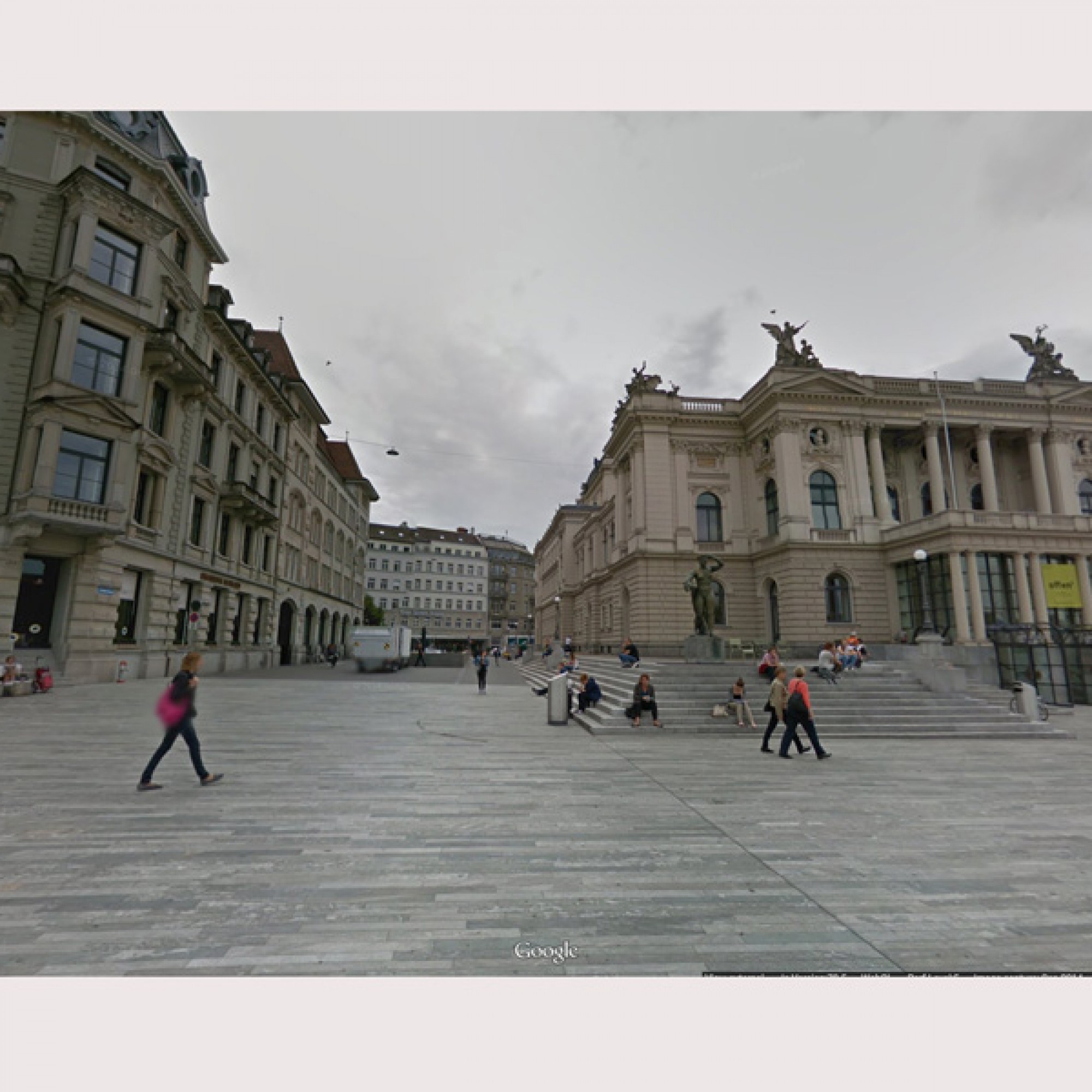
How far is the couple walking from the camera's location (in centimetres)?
959

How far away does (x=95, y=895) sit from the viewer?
12.9 feet

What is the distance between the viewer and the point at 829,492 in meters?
32.2

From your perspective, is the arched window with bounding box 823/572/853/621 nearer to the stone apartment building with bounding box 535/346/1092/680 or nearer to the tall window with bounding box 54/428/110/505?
the stone apartment building with bounding box 535/346/1092/680

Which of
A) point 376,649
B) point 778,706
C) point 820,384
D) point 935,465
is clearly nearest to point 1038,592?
point 935,465

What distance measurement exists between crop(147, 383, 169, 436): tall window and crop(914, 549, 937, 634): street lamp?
29.9 m

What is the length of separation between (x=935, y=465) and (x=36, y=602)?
43.6 meters

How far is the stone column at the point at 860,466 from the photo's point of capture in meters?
31.5

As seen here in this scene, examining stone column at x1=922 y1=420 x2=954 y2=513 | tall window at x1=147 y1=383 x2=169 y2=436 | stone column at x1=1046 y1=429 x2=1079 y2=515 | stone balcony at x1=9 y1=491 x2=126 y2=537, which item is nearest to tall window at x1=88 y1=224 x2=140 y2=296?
tall window at x1=147 y1=383 x2=169 y2=436

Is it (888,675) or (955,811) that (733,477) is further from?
(955,811)

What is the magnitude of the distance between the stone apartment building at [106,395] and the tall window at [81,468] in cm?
5

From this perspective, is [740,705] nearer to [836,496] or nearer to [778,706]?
[778,706]

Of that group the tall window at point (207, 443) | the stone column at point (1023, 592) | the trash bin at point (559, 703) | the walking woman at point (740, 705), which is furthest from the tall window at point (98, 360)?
the stone column at point (1023, 592)
